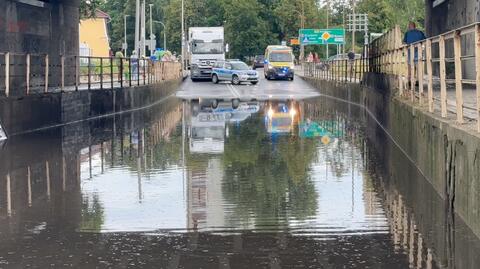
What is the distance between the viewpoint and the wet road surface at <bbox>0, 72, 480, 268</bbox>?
8234 millimetres

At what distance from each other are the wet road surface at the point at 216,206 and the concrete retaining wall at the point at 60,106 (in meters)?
0.89

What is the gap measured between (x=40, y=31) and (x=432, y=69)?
75.7 feet

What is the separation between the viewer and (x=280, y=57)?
7162 cm

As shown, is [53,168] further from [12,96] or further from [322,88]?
[322,88]

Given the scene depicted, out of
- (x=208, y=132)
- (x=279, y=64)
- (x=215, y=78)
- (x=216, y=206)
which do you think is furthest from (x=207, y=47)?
(x=216, y=206)


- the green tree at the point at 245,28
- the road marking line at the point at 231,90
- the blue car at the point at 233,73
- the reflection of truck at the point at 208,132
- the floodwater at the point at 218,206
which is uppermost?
the green tree at the point at 245,28

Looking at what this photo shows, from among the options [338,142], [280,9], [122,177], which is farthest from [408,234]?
[280,9]

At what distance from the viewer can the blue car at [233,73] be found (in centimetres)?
6253

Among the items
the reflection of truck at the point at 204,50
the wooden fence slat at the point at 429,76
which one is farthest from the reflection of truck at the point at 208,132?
the reflection of truck at the point at 204,50

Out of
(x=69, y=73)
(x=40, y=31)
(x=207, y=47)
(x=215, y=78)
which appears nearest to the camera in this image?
(x=69, y=73)

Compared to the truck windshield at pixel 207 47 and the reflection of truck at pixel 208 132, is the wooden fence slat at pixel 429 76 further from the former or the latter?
the truck windshield at pixel 207 47

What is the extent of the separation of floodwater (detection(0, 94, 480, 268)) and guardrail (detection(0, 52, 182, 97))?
3151 millimetres

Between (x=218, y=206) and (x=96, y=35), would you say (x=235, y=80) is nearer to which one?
(x=218, y=206)

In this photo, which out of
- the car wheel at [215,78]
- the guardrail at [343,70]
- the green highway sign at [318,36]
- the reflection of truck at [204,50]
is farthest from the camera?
the green highway sign at [318,36]
